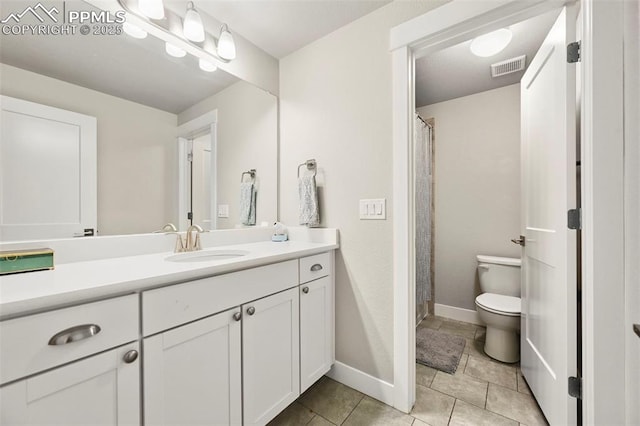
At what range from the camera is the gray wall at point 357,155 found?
1457 mm

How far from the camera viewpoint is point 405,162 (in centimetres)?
137

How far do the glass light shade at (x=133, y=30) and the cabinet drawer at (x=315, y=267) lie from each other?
1399mm

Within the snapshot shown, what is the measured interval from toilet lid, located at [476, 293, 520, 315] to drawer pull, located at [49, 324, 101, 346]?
2171 millimetres

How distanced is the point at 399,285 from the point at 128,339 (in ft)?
3.90

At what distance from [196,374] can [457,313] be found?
249 cm

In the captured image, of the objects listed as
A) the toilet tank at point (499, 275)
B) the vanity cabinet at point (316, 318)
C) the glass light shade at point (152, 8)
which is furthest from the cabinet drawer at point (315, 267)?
the toilet tank at point (499, 275)

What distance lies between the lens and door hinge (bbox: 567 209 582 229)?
107cm

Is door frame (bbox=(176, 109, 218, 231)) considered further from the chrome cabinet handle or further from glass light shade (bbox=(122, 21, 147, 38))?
the chrome cabinet handle

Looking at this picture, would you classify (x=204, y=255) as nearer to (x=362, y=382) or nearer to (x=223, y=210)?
(x=223, y=210)

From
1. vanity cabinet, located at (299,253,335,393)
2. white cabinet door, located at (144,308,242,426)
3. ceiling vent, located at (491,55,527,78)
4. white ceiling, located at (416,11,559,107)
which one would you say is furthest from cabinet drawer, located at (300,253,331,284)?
ceiling vent, located at (491,55,527,78)

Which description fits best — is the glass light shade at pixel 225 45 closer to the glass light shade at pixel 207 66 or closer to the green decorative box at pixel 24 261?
the glass light shade at pixel 207 66

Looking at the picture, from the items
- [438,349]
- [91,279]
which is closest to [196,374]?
[91,279]

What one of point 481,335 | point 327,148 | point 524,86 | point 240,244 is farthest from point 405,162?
point 481,335
